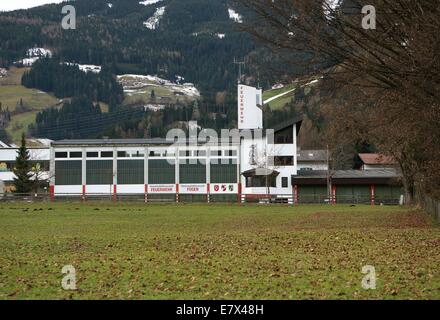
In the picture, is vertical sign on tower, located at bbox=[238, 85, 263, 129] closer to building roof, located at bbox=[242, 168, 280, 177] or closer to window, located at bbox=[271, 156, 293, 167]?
window, located at bbox=[271, 156, 293, 167]

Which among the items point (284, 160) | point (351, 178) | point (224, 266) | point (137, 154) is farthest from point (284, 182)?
point (224, 266)

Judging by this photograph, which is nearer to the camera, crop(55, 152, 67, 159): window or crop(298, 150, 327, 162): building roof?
crop(55, 152, 67, 159): window

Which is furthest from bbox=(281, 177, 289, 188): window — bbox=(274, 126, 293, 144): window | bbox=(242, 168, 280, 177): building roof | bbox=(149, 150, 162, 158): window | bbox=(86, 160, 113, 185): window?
bbox=(86, 160, 113, 185): window

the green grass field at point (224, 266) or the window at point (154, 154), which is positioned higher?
the window at point (154, 154)

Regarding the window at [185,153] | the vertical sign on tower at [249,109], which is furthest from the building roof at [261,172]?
the vertical sign on tower at [249,109]

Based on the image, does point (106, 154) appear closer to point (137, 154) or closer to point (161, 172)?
point (137, 154)

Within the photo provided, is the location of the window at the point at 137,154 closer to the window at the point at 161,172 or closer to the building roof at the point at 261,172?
the window at the point at 161,172

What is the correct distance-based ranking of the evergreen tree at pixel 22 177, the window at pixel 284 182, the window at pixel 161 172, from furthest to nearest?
the window at pixel 161 172 → the evergreen tree at pixel 22 177 → the window at pixel 284 182

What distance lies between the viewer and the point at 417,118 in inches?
779

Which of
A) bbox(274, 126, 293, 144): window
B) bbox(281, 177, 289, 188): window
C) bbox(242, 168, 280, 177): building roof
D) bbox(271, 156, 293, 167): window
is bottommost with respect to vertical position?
bbox(281, 177, 289, 188): window

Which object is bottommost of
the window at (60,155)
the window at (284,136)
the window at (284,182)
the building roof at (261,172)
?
the window at (284,182)
